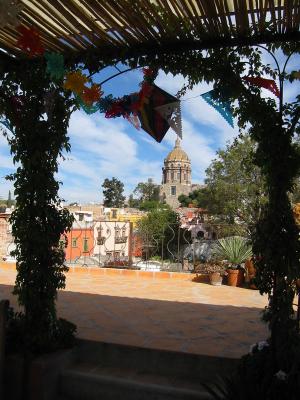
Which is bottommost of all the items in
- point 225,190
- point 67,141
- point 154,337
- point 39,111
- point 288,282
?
point 154,337

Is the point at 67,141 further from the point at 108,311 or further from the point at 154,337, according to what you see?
the point at 108,311

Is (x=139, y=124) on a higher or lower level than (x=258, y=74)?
lower

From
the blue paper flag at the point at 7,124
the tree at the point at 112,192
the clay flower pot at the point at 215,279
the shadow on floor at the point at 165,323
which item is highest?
the tree at the point at 112,192

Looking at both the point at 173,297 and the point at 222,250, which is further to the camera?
the point at 222,250

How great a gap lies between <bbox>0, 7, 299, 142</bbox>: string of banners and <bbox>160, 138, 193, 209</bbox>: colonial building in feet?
281

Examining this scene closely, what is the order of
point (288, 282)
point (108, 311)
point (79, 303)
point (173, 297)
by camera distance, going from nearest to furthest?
point (288, 282)
point (108, 311)
point (79, 303)
point (173, 297)

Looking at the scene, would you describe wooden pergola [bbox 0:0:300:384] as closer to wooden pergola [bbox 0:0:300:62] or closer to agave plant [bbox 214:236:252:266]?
wooden pergola [bbox 0:0:300:62]

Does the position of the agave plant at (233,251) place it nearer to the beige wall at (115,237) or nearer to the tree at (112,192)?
the beige wall at (115,237)

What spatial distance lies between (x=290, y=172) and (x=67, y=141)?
1.89m

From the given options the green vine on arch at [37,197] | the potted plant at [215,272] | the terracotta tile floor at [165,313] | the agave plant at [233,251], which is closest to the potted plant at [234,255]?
the agave plant at [233,251]

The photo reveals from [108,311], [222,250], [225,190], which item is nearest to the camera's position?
[108,311]

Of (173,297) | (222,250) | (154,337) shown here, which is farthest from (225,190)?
(154,337)

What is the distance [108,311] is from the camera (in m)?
5.25

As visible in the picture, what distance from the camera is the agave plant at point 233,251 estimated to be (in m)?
8.00
